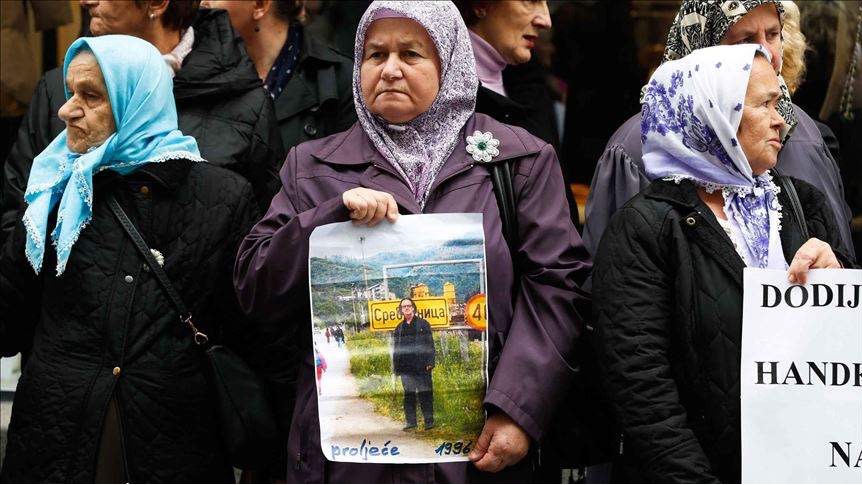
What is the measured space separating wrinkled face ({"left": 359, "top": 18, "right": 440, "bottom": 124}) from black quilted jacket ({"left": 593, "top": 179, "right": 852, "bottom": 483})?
69cm

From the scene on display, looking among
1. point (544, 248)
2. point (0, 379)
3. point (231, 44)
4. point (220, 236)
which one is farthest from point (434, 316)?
point (0, 379)

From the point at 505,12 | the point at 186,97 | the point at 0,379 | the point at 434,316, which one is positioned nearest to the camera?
the point at 434,316

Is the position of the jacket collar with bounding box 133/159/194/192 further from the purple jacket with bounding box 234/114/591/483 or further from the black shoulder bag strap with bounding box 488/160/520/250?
the black shoulder bag strap with bounding box 488/160/520/250

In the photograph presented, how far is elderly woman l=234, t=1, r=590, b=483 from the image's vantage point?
3.71 meters

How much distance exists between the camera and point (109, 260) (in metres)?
4.10

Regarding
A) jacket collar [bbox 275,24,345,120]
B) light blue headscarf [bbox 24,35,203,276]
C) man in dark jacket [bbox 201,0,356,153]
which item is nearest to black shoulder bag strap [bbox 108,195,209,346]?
light blue headscarf [bbox 24,35,203,276]

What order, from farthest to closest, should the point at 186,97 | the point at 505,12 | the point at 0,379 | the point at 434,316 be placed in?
the point at 0,379 < the point at 505,12 < the point at 186,97 < the point at 434,316

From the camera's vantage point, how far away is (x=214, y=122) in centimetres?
471

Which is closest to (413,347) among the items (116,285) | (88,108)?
(116,285)

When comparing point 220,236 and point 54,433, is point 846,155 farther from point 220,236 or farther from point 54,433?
point 54,433

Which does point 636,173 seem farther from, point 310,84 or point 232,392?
point 310,84

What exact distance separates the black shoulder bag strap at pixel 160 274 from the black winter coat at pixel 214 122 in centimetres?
52

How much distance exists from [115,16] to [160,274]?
1.23m

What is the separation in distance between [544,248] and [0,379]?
296 cm
